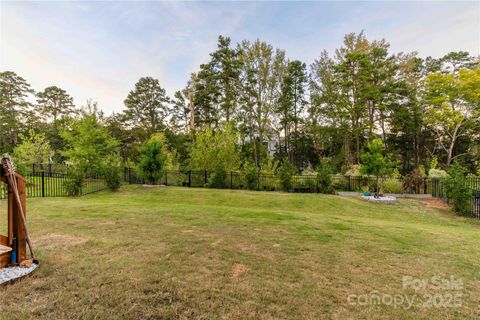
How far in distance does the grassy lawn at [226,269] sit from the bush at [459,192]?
5.32m

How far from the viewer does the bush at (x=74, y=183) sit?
10.4 m

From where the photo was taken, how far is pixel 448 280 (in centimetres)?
279

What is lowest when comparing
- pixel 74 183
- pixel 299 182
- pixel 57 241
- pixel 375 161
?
pixel 299 182

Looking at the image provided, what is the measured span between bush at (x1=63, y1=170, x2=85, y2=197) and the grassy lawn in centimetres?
533

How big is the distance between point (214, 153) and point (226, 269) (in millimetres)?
13308

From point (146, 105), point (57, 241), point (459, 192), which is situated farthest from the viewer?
point (146, 105)

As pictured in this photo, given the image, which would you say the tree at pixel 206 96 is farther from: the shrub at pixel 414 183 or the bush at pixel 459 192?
the bush at pixel 459 192

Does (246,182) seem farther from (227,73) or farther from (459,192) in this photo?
(227,73)

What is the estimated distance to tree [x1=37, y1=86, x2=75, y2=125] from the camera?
31.9 meters

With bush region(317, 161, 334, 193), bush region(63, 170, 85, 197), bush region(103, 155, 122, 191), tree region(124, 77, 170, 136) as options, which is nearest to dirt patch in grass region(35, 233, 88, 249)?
bush region(63, 170, 85, 197)

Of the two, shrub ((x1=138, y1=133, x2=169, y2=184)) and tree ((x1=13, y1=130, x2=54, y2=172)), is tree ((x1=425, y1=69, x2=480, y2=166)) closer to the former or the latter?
shrub ((x1=138, y1=133, x2=169, y2=184))

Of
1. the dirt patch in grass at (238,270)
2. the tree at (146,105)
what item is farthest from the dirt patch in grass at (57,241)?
the tree at (146,105)

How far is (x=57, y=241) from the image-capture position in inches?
146

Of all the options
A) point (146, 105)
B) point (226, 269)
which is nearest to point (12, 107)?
point (146, 105)
